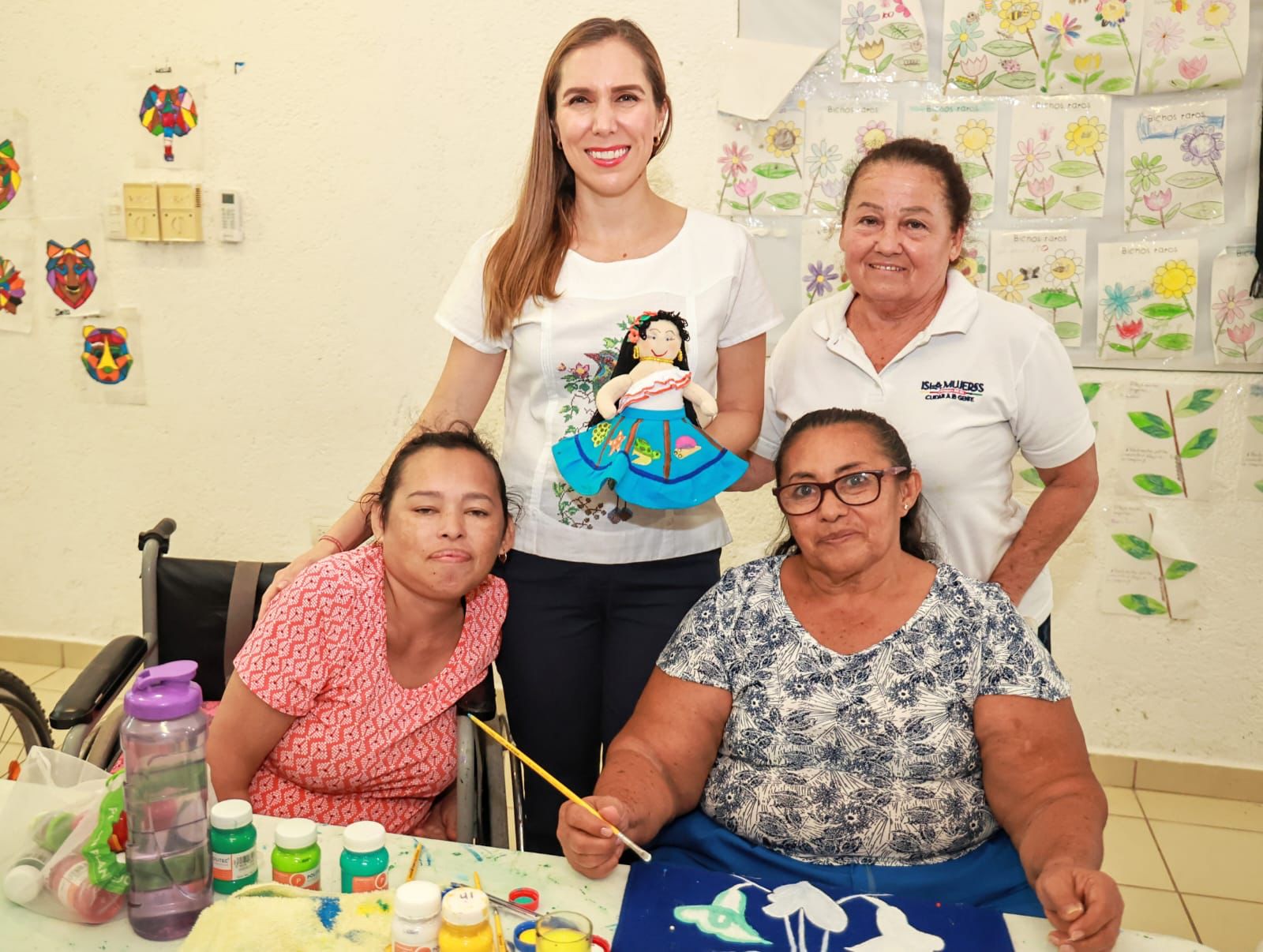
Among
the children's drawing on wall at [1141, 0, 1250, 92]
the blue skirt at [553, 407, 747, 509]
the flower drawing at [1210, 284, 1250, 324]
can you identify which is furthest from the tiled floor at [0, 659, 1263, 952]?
the children's drawing on wall at [1141, 0, 1250, 92]

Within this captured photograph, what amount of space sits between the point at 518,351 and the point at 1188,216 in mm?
2045

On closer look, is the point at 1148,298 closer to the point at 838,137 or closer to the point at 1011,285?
the point at 1011,285

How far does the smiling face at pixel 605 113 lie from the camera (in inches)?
76.8

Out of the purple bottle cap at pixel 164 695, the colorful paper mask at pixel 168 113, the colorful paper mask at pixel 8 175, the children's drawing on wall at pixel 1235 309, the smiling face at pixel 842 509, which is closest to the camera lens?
the purple bottle cap at pixel 164 695

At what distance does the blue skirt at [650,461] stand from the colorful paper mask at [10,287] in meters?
2.75

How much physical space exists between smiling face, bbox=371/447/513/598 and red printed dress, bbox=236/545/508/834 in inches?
2.8

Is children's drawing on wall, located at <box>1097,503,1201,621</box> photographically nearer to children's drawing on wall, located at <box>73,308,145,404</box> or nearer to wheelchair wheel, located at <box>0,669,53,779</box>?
wheelchair wheel, located at <box>0,669,53,779</box>

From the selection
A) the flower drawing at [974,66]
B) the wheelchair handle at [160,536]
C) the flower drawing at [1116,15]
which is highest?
the flower drawing at [1116,15]

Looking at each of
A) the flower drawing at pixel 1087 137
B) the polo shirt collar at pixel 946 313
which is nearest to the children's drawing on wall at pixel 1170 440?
the flower drawing at pixel 1087 137

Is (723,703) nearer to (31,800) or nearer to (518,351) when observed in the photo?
(518,351)

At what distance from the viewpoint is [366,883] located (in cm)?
129

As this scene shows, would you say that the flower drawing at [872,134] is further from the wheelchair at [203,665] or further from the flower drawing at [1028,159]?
the wheelchair at [203,665]

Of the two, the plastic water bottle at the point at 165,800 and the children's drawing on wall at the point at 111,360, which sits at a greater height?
the children's drawing on wall at the point at 111,360

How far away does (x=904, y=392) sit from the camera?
204 cm
